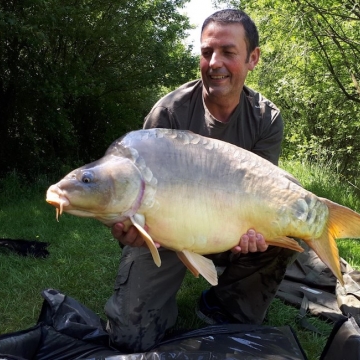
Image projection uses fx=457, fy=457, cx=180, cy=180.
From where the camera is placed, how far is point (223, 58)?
172 cm

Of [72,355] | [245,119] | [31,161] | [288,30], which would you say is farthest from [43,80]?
[72,355]

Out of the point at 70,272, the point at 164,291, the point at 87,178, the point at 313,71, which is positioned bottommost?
the point at 70,272

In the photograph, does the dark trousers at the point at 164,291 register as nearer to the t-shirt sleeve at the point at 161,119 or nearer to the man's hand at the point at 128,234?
the man's hand at the point at 128,234

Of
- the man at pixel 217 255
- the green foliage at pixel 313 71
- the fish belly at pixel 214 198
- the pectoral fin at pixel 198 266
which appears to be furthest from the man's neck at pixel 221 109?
the green foliage at pixel 313 71

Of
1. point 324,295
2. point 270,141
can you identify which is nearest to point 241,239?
point 270,141

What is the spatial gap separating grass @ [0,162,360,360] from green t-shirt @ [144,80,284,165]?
760mm

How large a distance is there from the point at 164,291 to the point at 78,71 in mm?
4898

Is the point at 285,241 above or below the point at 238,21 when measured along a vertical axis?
below

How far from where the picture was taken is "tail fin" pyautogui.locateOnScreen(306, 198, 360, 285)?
4.73 feet

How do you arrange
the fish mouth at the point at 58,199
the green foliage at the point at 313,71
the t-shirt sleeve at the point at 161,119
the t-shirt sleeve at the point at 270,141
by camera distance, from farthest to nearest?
the green foliage at the point at 313,71
the t-shirt sleeve at the point at 270,141
the t-shirt sleeve at the point at 161,119
the fish mouth at the point at 58,199

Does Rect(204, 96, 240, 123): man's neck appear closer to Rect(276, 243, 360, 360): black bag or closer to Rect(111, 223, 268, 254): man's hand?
Rect(111, 223, 268, 254): man's hand

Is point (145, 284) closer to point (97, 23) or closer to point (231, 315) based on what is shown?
point (231, 315)

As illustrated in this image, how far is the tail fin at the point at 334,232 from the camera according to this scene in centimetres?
144

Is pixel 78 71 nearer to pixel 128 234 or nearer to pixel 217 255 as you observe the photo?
pixel 217 255
